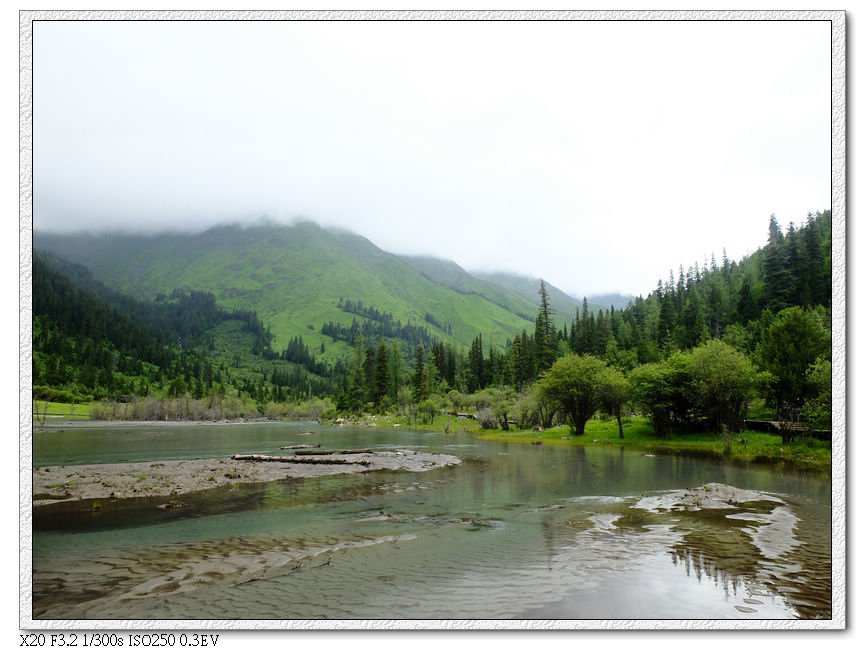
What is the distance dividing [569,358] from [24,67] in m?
53.9

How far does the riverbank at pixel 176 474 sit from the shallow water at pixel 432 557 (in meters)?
1.84

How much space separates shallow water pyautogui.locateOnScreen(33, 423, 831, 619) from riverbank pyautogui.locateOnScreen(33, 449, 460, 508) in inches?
72.3

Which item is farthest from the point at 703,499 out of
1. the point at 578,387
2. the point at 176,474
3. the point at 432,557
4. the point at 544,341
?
the point at 544,341

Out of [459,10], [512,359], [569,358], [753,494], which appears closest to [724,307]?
[512,359]

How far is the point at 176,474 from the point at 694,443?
126ft

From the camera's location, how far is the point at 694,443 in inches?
1570

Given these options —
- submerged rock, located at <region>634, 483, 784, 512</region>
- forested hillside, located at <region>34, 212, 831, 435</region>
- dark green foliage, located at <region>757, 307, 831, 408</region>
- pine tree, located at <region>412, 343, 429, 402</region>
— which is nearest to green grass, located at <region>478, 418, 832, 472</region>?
forested hillside, located at <region>34, 212, 831, 435</region>

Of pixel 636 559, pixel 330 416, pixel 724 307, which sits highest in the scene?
pixel 724 307

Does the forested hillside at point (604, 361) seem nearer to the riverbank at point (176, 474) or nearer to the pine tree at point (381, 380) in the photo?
the pine tree at point (381, 380)

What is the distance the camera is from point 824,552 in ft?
35.6

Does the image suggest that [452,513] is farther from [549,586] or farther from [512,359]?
[512,359]

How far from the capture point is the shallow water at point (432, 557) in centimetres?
796

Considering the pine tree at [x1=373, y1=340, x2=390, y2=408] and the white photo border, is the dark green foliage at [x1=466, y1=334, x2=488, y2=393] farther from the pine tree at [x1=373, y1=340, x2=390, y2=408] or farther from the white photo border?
the white photo border

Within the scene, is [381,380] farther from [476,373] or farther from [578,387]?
[578,387]
